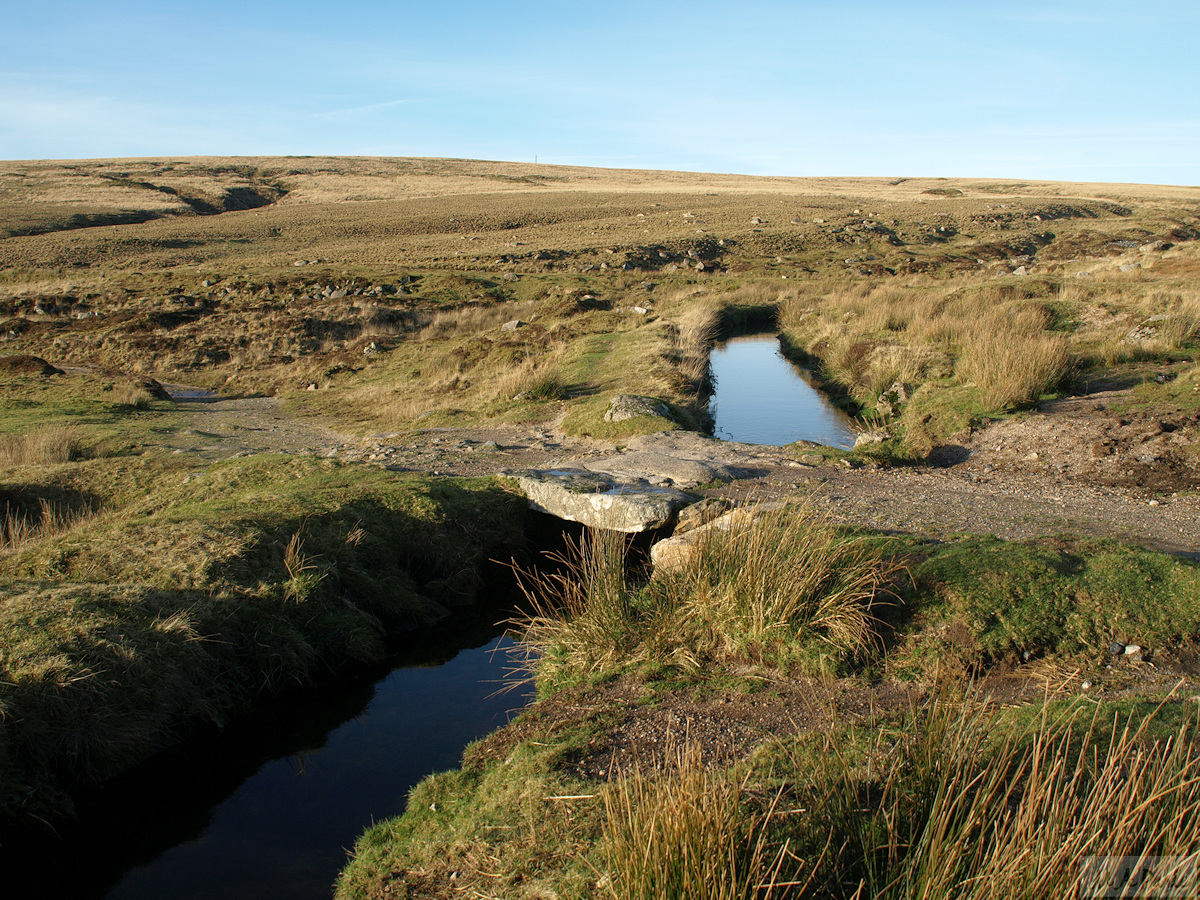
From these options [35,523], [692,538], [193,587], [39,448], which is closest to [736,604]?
[692,538]

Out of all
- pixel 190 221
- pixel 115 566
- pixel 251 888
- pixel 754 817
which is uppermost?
pixel 190 221

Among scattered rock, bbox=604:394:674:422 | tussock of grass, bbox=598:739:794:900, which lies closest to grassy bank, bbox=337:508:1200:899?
tussock of grass, bbox=598:739:794:900

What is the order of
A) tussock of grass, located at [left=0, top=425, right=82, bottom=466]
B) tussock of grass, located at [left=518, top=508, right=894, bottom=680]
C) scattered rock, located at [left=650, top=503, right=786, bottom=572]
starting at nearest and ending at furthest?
tussock of grass, located at [left=518, top=508, right=894, bottom=680], scattered rock, located at [left=650, top=503, right=786, bottom=572], tussock of grass, located at [left=0, top=425, right=82, bottom=466]

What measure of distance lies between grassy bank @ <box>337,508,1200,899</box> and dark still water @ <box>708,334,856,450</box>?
6.78 metres

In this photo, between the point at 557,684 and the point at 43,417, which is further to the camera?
the point at 43,417

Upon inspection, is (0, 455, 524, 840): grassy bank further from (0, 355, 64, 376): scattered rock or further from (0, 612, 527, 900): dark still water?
(0, 355, 64, 376): scattered rock

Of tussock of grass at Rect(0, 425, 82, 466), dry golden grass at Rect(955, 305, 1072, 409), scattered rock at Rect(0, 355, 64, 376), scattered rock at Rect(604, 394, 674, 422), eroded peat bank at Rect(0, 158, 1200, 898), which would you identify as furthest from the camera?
scattered rock at Rect(0, 355, 64, 376)

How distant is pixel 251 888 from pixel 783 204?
69389 mm

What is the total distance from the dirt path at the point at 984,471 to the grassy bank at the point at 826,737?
4.12ft

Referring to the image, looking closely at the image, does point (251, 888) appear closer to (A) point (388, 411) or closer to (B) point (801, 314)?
(A) point (388, 411)

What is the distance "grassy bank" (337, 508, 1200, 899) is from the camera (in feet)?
9.02

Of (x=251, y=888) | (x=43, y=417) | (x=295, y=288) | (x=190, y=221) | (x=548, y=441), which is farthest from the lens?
(x=190, y=221)

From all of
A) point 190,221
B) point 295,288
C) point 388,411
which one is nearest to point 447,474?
point 388,411

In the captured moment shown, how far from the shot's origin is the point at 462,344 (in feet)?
71.2
